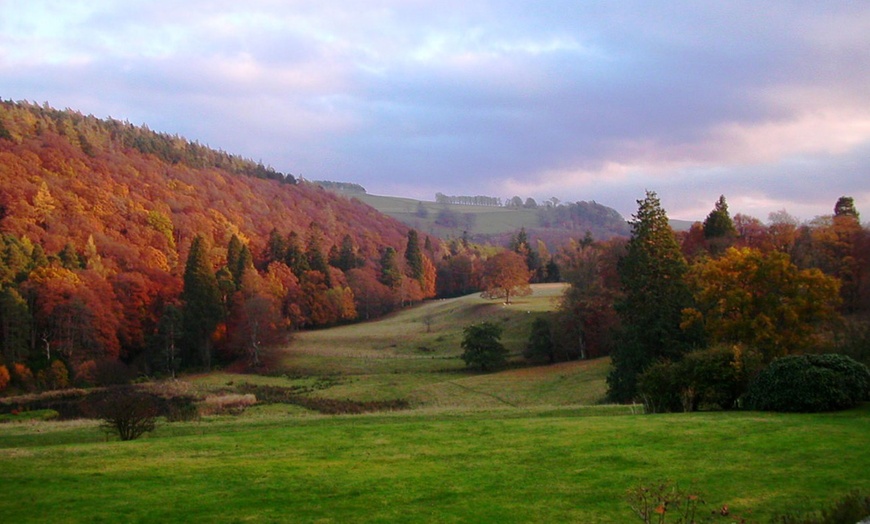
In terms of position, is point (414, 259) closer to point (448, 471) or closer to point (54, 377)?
point (54, 377)

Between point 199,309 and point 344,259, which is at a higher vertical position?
point 344,259

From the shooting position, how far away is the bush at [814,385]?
59.1ft

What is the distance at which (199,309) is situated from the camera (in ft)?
230

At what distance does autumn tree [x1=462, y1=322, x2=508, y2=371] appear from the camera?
179ft

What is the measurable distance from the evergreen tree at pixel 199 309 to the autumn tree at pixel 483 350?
29906 millimetres

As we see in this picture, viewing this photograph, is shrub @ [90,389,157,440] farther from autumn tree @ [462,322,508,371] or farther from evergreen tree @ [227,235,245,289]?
evergreen tree @ [227,235,245,289]

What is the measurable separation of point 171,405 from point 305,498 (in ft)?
110

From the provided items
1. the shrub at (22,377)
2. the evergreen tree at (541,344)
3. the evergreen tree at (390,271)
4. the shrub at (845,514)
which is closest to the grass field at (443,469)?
the shrub at (845,514)

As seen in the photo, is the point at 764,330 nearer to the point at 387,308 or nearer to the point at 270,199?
the point at 387,308

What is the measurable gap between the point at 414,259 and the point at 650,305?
81.2 metres

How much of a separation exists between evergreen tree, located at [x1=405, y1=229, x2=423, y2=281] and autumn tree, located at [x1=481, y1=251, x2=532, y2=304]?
101 feet

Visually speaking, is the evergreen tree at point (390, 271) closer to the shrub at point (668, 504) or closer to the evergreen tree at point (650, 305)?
the evergreen tree at point (650, 305)

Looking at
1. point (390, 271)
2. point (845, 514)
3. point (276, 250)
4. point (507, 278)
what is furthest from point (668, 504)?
point (390, 271)

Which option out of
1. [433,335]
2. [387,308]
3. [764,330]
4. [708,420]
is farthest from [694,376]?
[387,308]
